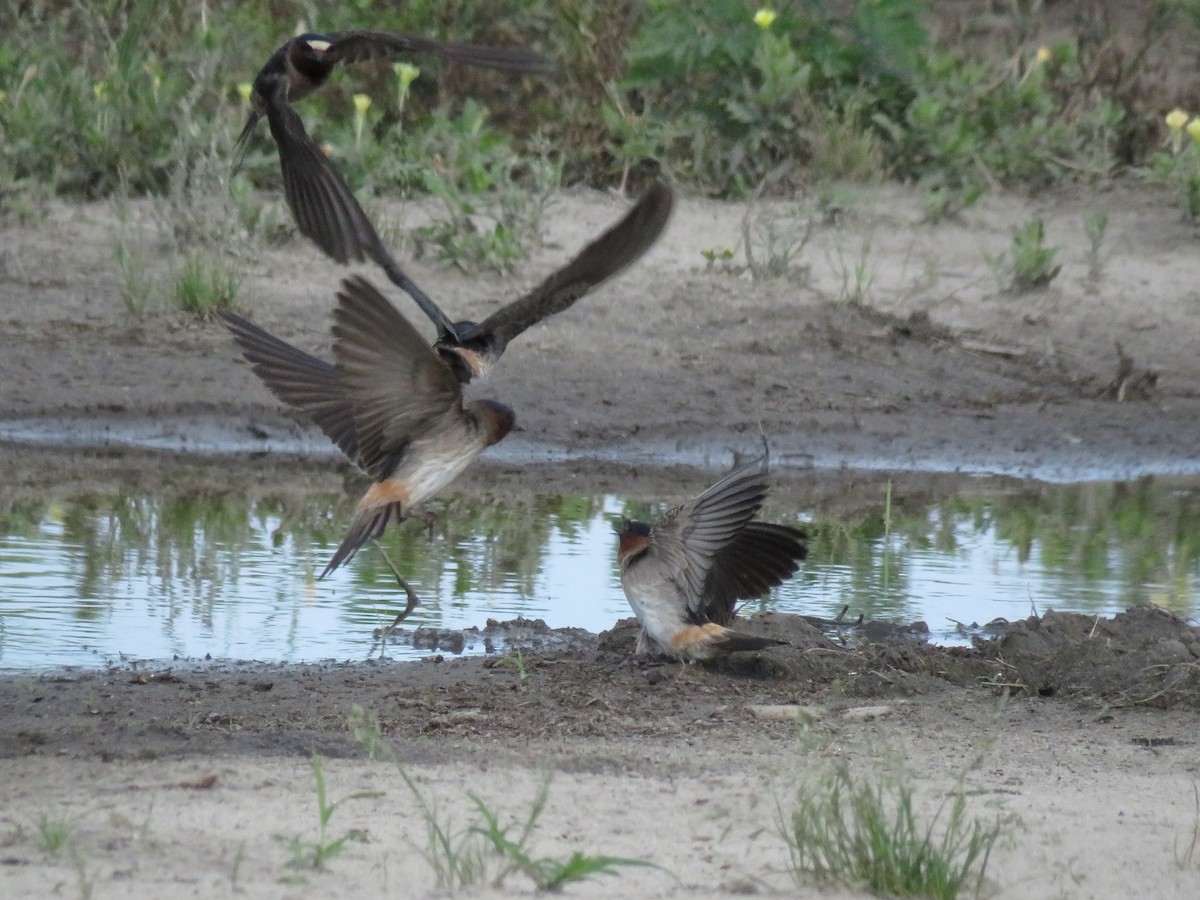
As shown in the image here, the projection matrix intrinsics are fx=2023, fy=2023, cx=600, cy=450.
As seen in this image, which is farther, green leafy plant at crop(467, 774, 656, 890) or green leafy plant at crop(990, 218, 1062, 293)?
green leafy plant at crop(990, 218, 1062, 293)

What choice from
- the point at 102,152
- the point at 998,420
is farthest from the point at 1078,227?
the point at 102,152

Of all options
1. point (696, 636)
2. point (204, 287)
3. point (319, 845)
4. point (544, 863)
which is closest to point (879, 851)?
point (544, 863)

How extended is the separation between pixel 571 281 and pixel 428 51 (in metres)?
0.95

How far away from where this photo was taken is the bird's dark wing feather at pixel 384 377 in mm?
5258

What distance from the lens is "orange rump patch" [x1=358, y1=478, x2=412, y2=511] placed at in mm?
6016

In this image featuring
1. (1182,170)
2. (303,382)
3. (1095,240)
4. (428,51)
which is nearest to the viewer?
(428,51)

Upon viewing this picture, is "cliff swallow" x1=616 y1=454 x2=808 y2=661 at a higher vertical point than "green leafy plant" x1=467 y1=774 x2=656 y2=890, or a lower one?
higher

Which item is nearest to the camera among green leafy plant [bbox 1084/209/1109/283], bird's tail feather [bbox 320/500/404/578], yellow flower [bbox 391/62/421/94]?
bird's tail feather [bbox 320/500/404/578]

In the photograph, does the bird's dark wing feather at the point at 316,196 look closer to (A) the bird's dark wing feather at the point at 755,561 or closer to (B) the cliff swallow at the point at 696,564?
(B) the cliff swallow at the point at 696,564

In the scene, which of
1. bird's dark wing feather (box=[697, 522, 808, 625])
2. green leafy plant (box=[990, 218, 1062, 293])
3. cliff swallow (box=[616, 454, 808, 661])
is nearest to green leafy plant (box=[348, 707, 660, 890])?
cliff swallow (box=[616, 454, 808, 661])

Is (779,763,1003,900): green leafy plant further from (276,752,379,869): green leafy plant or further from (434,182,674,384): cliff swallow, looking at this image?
(434,182,674,384): cliff swallow

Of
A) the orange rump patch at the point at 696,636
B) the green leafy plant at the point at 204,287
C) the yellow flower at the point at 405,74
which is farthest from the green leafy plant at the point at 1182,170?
the orange rump patch at the point at 696,636

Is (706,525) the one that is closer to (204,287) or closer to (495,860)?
(495,860)

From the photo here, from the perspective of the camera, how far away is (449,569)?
24.3 feet
